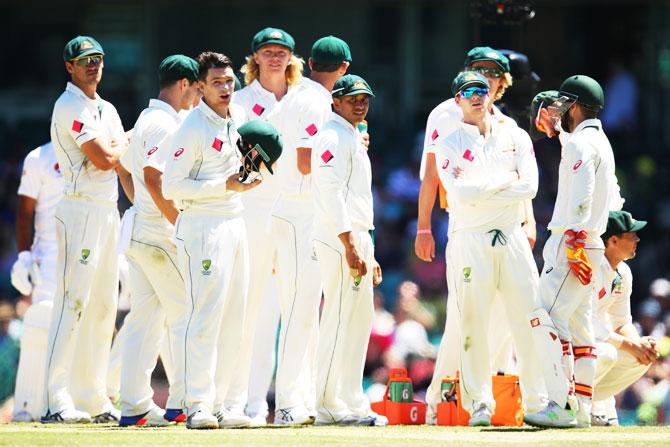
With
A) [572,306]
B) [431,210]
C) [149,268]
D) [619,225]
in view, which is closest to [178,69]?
[149,268]

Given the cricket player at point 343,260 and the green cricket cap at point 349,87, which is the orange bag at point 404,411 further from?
the green cricket cap at point 349,87

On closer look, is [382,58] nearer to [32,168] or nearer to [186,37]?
[186,37]

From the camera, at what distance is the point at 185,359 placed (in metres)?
10.2

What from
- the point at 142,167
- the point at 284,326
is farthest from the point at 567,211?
the point at 142,167

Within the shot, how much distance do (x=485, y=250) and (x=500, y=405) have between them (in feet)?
3.71

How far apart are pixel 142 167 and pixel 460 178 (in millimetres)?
2131

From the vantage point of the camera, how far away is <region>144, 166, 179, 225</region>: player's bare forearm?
34.6 ft

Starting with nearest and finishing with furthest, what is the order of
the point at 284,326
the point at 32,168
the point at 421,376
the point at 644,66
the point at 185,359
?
the point at 185,359 → the point at 284,326 → the point at 32,168 → the point at 421,376 → the point at 644,66

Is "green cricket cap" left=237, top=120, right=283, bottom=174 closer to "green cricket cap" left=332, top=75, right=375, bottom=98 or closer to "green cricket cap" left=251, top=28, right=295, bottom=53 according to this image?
"green cricket cap" left=332, top=75, right=375, bottom=98

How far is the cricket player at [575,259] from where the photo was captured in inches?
405

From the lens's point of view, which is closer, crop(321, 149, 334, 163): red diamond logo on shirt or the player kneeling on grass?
the player kneeling on grass

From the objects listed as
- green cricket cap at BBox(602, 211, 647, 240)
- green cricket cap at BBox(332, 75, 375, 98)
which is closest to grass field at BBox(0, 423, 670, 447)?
green cricket cap at BBox(602, 211, 647, 240)

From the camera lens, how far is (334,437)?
31.4 ft

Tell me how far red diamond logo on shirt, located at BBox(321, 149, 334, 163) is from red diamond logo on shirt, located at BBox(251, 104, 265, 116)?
3.37ft
